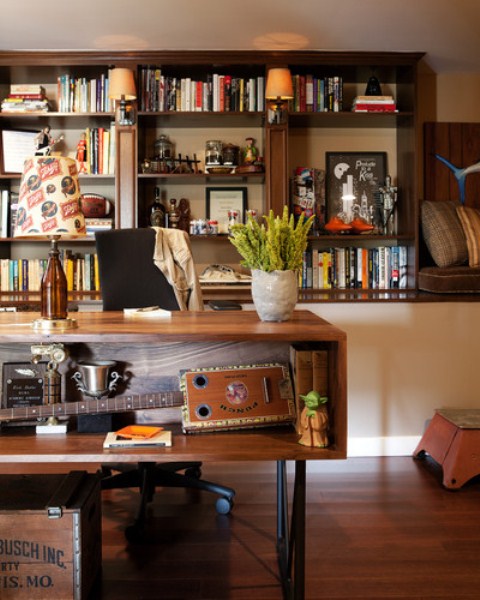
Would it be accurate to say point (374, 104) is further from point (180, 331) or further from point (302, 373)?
point (180, 331)

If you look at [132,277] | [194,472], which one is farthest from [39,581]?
[132,277]

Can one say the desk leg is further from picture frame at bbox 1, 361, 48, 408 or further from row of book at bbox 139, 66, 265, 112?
row of book at bbox 139, 66, 265, 112

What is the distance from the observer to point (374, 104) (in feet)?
14.2

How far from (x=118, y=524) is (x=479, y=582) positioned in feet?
4.44

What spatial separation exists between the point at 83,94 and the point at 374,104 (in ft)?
6.11

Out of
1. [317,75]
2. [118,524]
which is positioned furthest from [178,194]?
[118,524]

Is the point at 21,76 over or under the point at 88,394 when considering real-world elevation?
over

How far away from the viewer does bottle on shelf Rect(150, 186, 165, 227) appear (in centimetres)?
438

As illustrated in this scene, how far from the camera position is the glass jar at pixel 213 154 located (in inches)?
174

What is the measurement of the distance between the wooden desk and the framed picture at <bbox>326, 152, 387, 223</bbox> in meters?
2.56

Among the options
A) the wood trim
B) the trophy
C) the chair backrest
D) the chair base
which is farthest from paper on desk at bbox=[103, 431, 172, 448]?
the wood trim

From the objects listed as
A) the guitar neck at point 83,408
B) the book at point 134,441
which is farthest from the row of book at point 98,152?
the book at point 134,441

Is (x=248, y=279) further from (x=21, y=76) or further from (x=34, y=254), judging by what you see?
(x=21, y=76)

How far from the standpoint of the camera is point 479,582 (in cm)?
220
